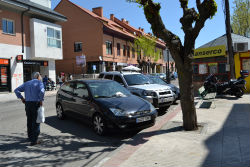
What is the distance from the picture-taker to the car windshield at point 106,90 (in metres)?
6.74

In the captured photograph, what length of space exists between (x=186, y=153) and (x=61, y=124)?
4.60m

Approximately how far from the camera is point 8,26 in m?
20.5

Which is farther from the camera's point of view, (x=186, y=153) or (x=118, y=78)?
(x=118, y=78)

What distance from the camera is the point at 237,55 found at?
14.1 m

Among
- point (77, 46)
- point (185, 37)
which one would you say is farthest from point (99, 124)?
point (77, 46)

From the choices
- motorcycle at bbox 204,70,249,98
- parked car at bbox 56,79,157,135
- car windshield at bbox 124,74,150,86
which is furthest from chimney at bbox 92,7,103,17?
parked car at bbox 56,79,157,135

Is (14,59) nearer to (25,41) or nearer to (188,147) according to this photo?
(25,41)

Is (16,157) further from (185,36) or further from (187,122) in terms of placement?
(185,36)

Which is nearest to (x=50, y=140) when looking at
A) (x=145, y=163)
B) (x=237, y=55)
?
(x=145, y=163)

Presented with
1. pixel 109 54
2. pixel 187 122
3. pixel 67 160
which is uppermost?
pixel 109 54

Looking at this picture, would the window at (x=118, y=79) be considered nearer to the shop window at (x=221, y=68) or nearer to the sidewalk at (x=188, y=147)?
Answer: the sidewalk at (x=188, y=147)

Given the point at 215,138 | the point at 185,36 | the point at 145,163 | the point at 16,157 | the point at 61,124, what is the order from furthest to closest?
the point at 61,124 < the point at 185,36 < the point at 215,138 < the point at 16,157 < the point at 145,163

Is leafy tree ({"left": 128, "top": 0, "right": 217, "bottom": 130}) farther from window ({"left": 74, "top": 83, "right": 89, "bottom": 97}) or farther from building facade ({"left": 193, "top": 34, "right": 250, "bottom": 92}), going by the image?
building facade ({"left": 193, "top": 34, "right": 250, "bottom": 92})

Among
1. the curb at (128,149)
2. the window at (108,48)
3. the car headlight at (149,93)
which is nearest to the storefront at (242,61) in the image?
the car headlight at (149,93)
